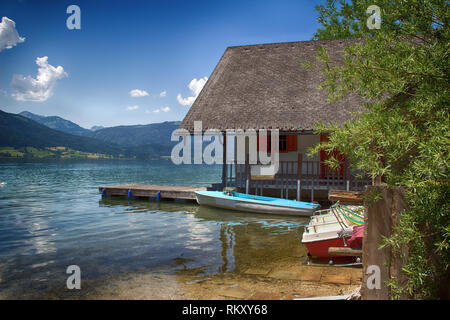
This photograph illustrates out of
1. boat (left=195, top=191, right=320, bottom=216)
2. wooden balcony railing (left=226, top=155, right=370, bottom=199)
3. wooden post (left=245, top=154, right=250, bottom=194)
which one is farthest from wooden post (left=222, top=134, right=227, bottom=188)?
wooden post (left=245, top=154, right=250, bottom=194)

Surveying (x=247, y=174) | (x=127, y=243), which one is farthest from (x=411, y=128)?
(x=247, y=174)

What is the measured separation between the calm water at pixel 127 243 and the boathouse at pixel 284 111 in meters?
2.51

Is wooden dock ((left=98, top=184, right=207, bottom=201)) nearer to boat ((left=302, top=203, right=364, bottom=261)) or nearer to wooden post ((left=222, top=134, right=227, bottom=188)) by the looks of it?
wooden post ((left=222, top=134, right=227, bottom=188))

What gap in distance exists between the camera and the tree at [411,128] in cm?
261

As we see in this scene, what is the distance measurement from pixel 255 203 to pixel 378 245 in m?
11.8

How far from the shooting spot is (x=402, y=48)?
321 cm

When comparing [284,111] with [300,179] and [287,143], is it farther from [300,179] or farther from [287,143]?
[300,179]

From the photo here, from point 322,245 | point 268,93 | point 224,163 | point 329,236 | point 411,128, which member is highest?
point 268,93

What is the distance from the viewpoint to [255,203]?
15273mm

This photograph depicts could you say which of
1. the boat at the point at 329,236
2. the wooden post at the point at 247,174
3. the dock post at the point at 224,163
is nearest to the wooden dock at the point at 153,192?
the dock post at the point at 224,163

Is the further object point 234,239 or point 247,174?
point 247,174

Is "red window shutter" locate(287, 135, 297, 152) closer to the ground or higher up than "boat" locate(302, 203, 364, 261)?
higher up

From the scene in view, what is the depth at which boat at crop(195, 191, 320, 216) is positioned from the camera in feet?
48.0
